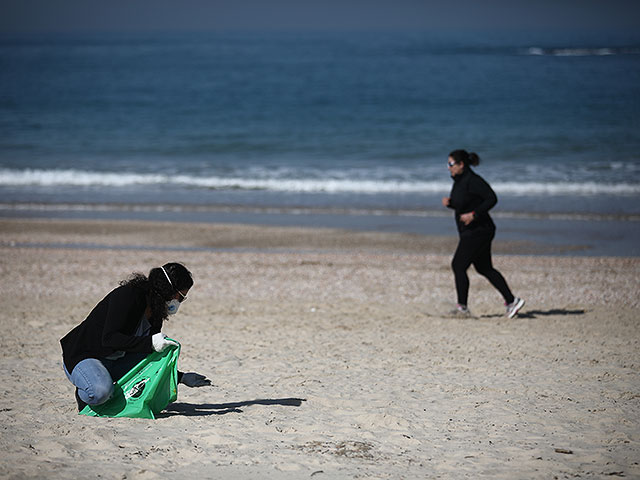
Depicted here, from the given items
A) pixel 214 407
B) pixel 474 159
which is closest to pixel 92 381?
pixel 214 407

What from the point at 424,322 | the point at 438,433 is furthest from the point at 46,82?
the point at 438,433

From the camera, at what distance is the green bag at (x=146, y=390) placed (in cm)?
496

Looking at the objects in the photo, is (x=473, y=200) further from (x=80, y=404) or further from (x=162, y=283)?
(x=80, y=404)

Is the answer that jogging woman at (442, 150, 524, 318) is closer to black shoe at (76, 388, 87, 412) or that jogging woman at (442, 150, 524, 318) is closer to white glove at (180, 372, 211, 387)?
white glove at (180, 372, 211, 387)

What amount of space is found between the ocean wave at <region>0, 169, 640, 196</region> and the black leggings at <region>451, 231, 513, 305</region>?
1058cm

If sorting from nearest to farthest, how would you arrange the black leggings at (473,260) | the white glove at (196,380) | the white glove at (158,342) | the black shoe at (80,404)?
the white glove at (158,342), the white glove at (196,380), the black shoe at (80,404), the black leggings at (473,260)

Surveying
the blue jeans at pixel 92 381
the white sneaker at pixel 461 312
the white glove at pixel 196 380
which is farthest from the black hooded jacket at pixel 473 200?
the blue jeans at pixel 92 381

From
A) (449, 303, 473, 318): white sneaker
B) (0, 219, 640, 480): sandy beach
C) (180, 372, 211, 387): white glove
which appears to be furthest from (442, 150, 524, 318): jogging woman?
(180, 372, 211, 387): white glove

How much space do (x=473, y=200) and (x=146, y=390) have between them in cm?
419

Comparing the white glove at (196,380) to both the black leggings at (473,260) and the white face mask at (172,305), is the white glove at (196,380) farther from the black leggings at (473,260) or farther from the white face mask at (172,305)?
the black leggings at (473,260)

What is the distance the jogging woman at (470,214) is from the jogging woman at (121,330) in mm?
3668

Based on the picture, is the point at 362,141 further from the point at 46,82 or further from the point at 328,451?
the point at 46,82

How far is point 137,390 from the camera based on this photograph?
Result: 5.03 metres

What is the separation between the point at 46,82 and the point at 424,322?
41.7 meters
